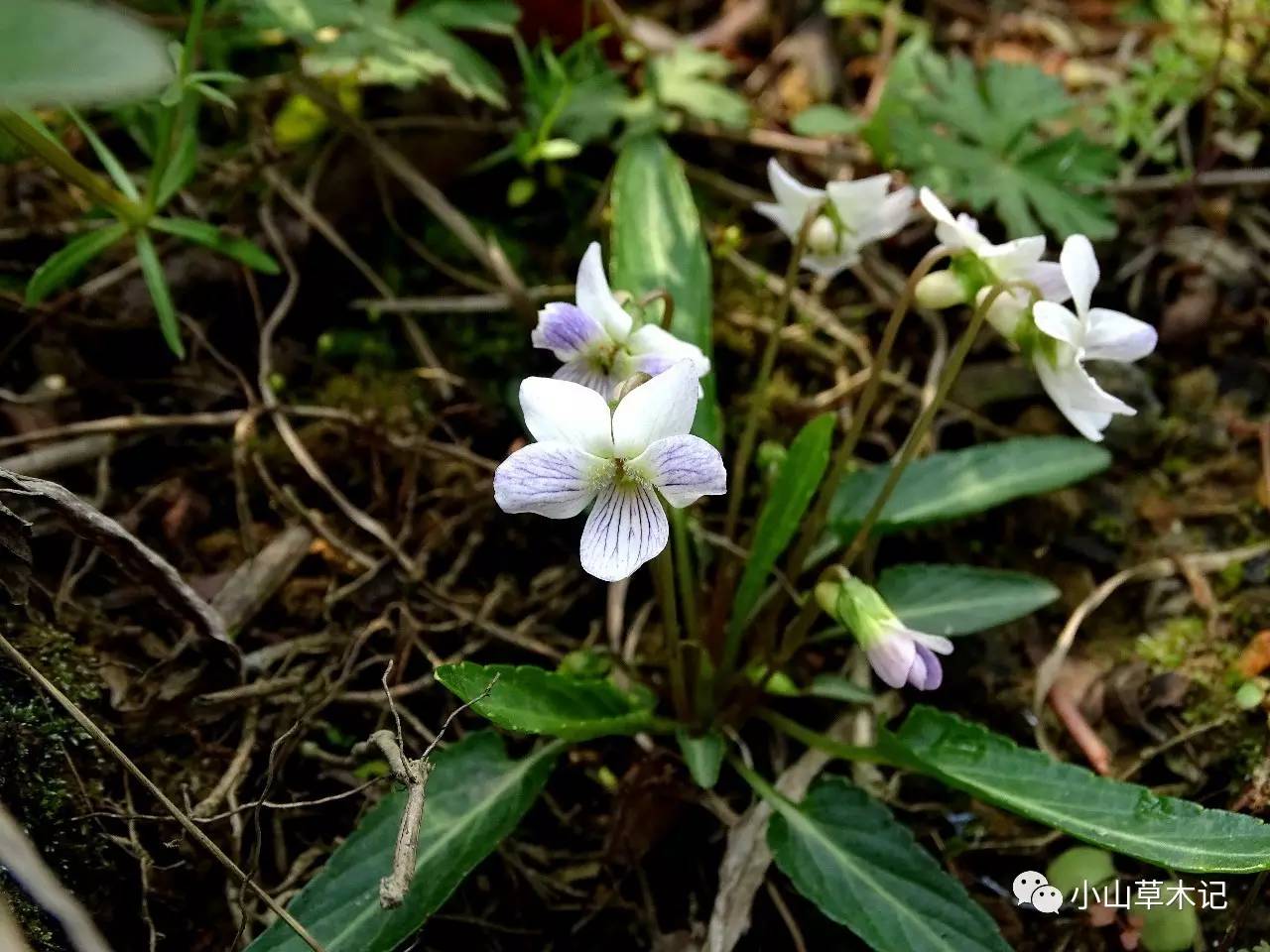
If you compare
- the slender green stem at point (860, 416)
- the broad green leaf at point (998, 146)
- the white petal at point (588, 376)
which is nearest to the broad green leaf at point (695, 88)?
the broad green leaf at point (998, 146)

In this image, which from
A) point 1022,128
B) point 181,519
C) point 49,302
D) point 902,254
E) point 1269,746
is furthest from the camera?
point 902,254

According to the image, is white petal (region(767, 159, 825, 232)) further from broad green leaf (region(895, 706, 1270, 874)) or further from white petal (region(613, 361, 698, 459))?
broad green leaf (region(895, 706, 1270, 874))

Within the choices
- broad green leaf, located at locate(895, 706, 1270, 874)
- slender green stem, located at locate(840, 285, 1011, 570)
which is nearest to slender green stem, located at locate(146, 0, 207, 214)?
slender green stem, located at locate(840, 285, 1011, 570)

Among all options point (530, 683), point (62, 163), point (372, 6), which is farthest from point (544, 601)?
point (372, 6)

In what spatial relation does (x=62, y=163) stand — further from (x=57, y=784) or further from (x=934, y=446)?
(x=934, y=446)

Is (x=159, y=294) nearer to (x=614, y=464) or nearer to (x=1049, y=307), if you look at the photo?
(x=614, y=464)
